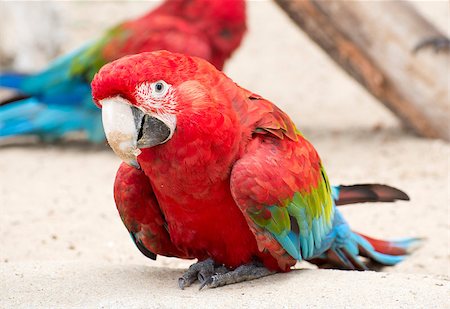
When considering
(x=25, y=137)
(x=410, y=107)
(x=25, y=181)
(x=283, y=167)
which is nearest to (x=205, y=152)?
(x=283, y=167)

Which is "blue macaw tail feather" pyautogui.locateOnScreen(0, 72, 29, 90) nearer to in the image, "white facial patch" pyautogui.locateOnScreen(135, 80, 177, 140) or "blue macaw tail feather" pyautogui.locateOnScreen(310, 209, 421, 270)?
"blue macaw tail feather" pyautogui.locateOnScreen(310, 209, 421, 270)

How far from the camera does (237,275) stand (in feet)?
6.79

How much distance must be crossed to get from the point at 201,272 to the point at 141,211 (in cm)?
24

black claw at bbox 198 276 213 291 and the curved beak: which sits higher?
the curved beak

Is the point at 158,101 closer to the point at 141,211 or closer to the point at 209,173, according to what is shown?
the point at 209,173

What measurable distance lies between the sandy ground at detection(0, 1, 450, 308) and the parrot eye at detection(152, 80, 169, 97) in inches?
19.6

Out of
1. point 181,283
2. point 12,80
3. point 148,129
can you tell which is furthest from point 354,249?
point 12,80

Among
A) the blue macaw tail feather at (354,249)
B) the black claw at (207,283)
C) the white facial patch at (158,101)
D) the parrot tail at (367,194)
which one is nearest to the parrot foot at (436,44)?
the blue macaw tail feather at (354,249)

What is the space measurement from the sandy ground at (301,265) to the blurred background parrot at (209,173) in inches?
4.2

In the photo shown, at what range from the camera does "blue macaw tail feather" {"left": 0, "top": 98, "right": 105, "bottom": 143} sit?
4.39 metres

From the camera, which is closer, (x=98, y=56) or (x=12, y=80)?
(x=98, y=56)

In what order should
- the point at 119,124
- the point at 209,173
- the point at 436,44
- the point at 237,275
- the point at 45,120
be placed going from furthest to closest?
1. the point at 45,120
2. the point at 436,44
3. the point at 237,275
4. the point at 209,173
5. the point at 119,124

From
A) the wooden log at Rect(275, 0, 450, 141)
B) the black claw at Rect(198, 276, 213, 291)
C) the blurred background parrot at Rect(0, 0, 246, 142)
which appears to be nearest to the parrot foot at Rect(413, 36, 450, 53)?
the wooden log at Rect(275, 0, 450, 141)

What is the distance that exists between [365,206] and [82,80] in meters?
1.78
